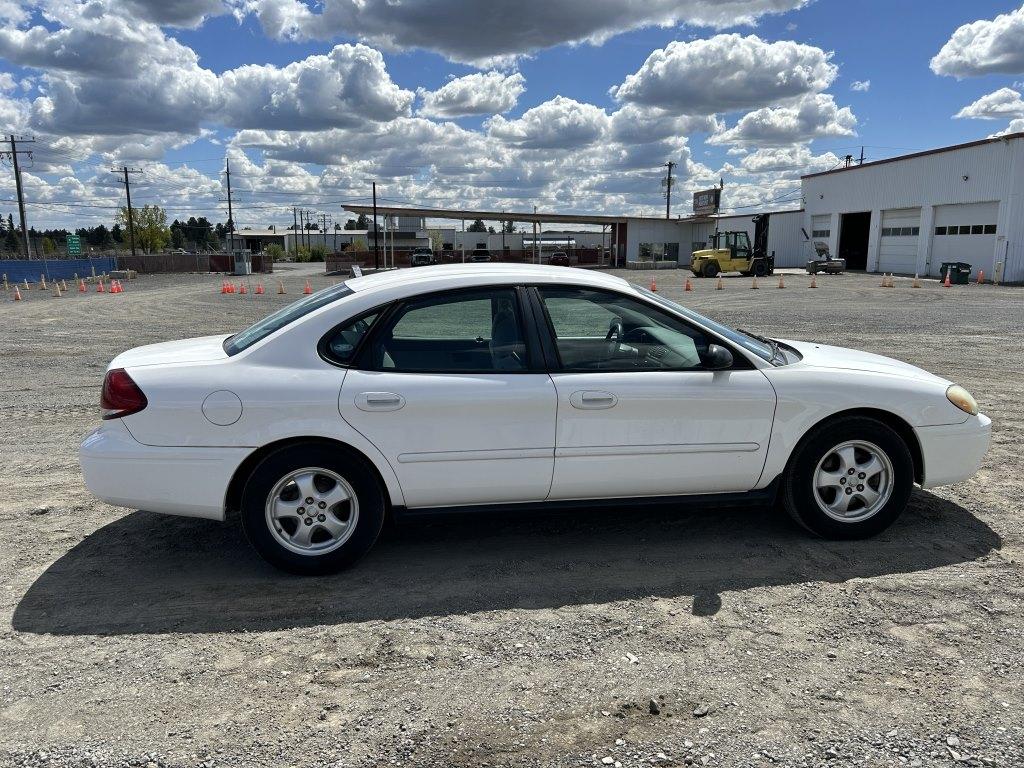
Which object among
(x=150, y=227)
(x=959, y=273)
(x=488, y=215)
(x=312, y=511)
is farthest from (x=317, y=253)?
(x=312, y=511)

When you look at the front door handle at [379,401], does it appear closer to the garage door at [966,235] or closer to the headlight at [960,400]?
the headlight at [960,400]

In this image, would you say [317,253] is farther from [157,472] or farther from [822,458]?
[822,458]

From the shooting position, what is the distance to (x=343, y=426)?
12.2 ft

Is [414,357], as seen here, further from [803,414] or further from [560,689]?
[803,414]

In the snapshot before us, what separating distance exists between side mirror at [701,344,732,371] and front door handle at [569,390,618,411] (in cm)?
55

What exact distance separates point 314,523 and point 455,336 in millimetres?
1280

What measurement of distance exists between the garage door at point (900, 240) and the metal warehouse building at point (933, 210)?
6 cm

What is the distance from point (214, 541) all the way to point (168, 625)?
0.99 m

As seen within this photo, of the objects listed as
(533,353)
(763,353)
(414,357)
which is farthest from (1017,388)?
(414,357)

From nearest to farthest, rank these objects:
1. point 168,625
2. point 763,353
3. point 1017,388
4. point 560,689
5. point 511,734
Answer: point 511,734
point 560,689
point 168,625
point 763,353
point 1017,388

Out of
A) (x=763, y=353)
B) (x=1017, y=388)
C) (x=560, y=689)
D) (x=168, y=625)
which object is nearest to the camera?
(x=560, y=689)

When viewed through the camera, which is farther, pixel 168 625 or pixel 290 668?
pixel 168 625

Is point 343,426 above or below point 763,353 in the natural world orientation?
below

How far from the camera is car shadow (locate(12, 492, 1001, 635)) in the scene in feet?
11.7
